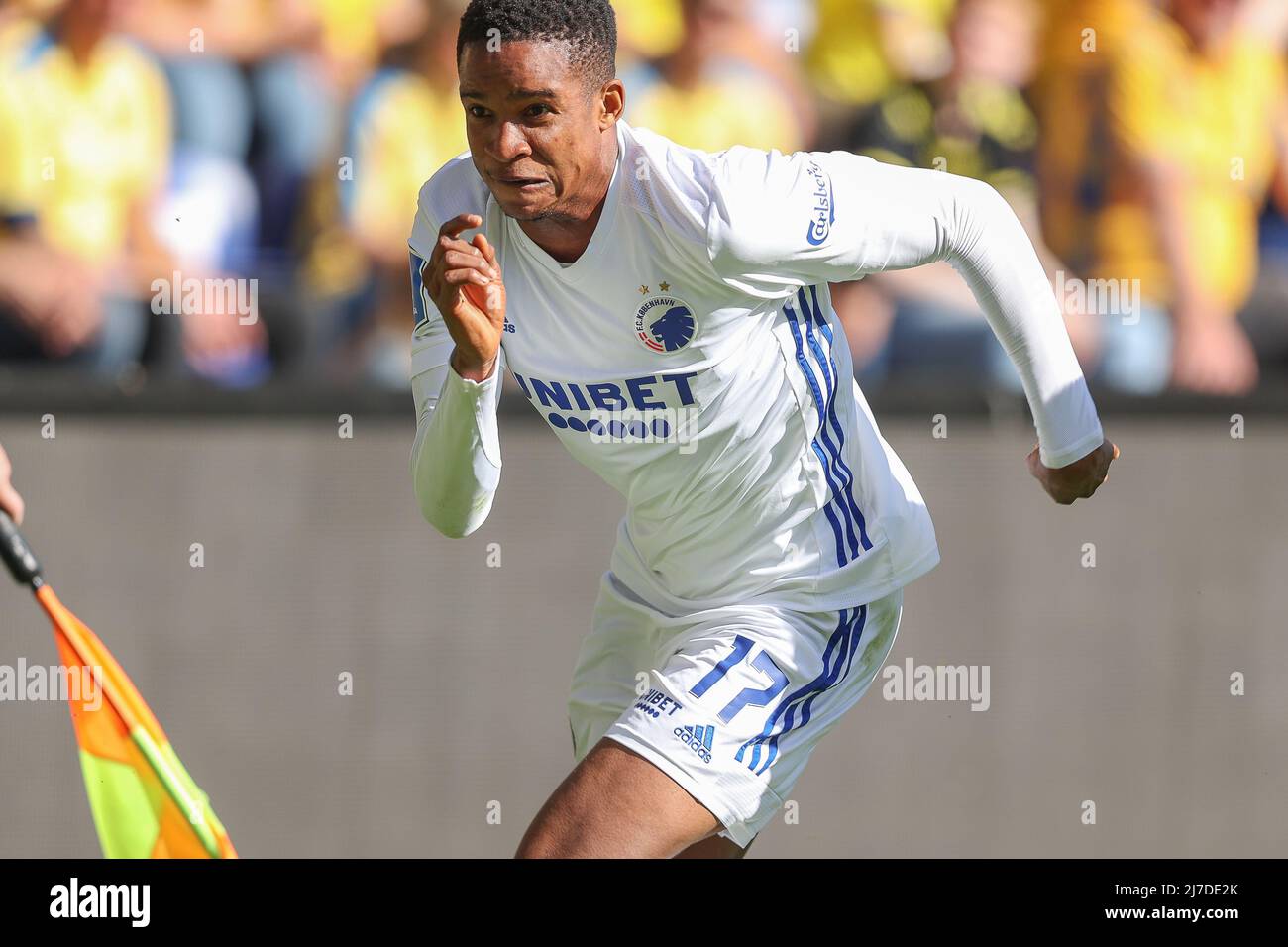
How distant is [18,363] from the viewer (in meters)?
6.61

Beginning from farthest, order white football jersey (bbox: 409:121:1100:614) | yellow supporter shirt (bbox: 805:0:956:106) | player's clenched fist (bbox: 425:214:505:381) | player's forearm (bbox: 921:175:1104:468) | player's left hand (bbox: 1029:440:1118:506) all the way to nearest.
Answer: yellow supporter shirt (bbox: 805:0:956:106) → player's left hand (bbox: 1029:440:1118:506) → player's forearm (bbox: 921:175:1104:468) → white football jersey (bbox: 409:121:1100:614) → player's clenched fist (bbox: 425:214:505:381)

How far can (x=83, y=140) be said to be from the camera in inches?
261

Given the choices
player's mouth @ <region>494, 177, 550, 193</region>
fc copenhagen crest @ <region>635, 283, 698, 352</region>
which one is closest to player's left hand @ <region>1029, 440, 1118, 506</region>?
fc copenhagen crest @ <region>635, 283, 698, 352</region>

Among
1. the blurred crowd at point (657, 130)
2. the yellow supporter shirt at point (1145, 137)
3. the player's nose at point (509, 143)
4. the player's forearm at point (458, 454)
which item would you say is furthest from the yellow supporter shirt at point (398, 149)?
the player's nose at point (509, 143)

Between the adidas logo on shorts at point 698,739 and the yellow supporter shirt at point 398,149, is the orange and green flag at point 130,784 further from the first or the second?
the yellow supporter shirt at point 398,149

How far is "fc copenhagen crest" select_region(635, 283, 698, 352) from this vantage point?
3949 millimetres

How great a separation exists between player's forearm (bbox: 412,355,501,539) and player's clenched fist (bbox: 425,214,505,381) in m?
0.09

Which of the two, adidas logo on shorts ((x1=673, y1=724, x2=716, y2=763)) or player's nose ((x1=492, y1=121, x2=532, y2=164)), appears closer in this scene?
player's nose ((x1=492, y1=121, x2=532, y2=164))
